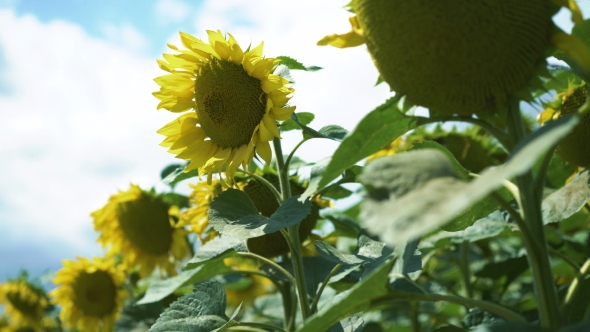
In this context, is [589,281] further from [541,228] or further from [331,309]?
[331,309]

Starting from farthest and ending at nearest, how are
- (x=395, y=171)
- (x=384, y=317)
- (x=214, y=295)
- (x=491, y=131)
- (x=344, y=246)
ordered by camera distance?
(x=384, y=317)
(x=344, y=246)
(x=214, y=295)
(x=491, y=131)
(x=395, y=171)

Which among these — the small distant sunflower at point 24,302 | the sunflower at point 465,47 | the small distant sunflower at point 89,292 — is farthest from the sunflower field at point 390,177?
the small distant sunflower at point 24,302

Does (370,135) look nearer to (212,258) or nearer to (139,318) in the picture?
(212,258)

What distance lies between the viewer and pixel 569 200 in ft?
4.99

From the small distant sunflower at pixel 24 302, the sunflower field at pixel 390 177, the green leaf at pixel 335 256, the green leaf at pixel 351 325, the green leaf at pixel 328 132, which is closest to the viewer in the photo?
the sunflower field at pixel 390 177

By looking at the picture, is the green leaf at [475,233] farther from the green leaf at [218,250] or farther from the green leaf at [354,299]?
the green leaf at [354,299]

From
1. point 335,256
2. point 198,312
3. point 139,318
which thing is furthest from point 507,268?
point 139,318

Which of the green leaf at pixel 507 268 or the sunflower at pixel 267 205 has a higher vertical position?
the sunflower at pixel 267 205

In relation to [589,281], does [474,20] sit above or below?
above

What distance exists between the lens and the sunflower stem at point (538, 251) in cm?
101

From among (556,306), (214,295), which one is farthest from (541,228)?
(214,295)

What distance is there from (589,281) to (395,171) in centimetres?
103

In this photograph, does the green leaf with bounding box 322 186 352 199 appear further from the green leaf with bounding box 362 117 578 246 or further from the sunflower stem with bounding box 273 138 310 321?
the green leaf with bounding box 362 117 578 246

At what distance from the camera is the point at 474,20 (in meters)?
0.97
